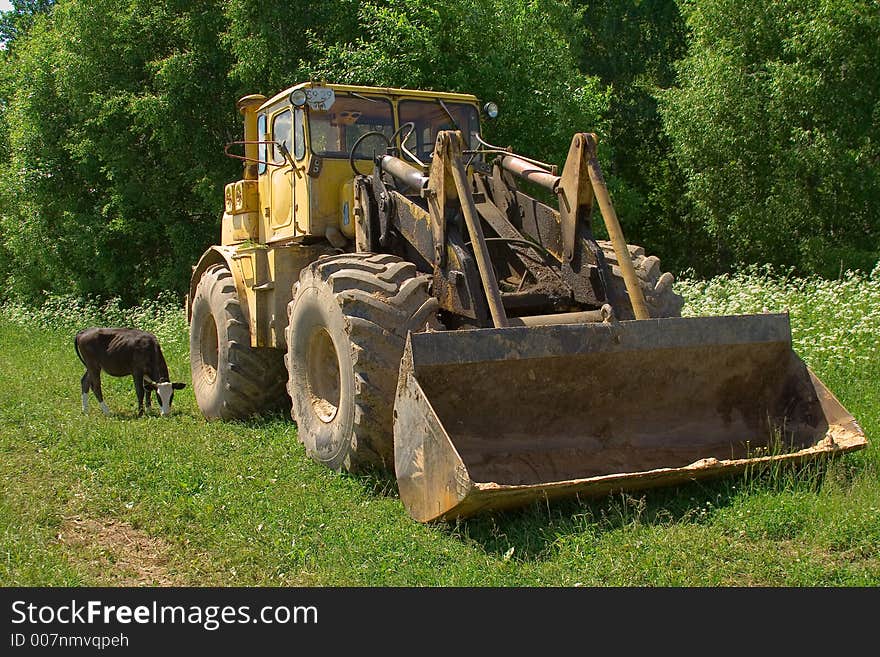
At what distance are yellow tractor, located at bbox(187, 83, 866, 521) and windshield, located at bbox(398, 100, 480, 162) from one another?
46 centimetres

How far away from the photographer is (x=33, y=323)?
21469 millimetres

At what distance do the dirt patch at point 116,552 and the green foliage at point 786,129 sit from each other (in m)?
16.5

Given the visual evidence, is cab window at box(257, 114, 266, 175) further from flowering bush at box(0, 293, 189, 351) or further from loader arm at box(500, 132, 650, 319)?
flowering bush at box(0, 293, 189, 351)

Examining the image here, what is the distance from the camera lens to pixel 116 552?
5.38 m

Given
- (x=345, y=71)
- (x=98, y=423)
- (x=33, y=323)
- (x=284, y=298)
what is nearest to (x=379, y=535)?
(x=284, y=298)

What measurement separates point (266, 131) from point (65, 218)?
16.2m

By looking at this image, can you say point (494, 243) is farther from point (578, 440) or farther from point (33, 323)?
point (33, 323)

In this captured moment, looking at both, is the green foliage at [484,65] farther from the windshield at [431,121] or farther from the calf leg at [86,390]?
the calf leg at [86,390]

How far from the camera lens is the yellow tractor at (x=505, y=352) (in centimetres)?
550

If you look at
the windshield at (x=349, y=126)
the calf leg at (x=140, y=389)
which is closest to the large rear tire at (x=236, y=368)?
the calf leg at (x=140, y=389)

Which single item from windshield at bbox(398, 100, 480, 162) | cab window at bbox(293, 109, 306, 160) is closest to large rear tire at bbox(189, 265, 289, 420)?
cab window at bbox(293, 109, 306, 160)

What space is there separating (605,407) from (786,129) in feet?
51.5

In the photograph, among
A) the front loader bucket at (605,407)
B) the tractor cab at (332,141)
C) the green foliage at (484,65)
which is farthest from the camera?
the green foliage at (484,65)

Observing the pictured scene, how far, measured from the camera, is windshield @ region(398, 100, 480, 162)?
332 inches
